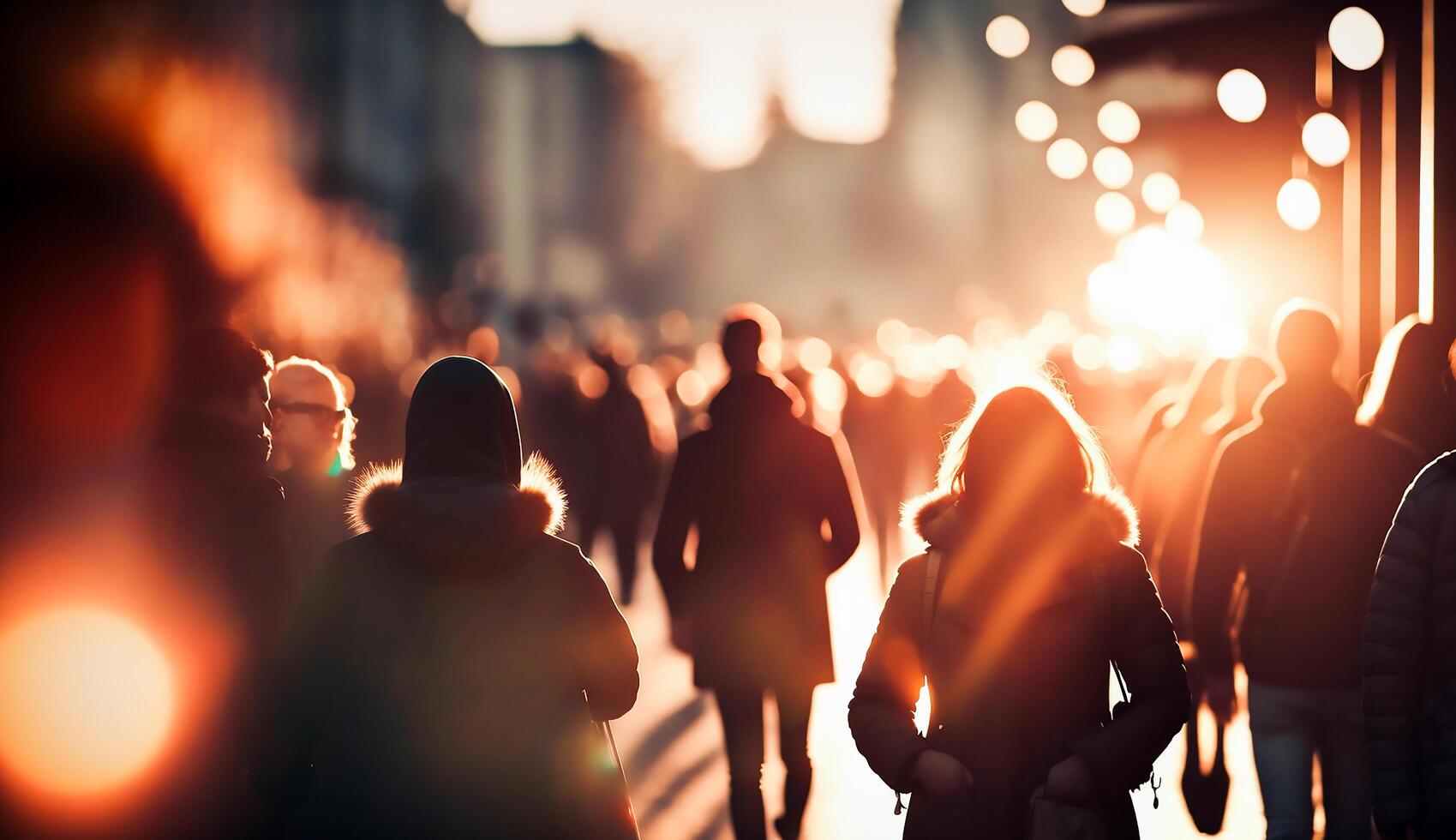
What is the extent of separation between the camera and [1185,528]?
8.64m

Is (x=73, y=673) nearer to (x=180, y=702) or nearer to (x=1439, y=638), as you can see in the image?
(x=180, y=702)

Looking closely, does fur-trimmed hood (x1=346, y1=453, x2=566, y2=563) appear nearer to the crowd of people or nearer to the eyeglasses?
the crowd of people

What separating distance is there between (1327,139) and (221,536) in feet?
35.8

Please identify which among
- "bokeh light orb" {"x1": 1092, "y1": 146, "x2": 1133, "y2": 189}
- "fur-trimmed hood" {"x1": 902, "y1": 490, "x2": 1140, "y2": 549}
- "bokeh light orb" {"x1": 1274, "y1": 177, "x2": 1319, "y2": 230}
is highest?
"bokeh light orb" {"x1": 1092, "y1": 146, "x2": 1133, "y2": 189}

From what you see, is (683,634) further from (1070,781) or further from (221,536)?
(1070,781)

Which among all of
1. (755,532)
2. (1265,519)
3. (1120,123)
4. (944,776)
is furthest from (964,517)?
(1120,123)

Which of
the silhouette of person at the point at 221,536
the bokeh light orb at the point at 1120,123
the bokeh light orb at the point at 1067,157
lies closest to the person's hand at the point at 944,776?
the silhouette of person at the point at 221,536

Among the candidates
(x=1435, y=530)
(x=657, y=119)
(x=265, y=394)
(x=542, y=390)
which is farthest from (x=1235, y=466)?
(x=657, y=119)

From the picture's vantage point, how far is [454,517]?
11.9ft

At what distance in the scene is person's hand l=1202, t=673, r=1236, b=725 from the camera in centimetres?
716

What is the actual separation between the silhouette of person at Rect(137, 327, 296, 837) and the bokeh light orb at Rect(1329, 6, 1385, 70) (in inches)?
339

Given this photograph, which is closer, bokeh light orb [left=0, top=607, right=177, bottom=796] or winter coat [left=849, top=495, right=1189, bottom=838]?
winter coat [left=849, top=495, right=1189, bottom=838]

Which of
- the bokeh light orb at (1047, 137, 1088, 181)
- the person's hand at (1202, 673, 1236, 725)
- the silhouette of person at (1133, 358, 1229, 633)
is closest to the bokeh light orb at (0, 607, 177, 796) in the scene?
the person's hand at (1202, 673, 1236, 725)

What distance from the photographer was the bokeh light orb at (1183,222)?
25625mm
